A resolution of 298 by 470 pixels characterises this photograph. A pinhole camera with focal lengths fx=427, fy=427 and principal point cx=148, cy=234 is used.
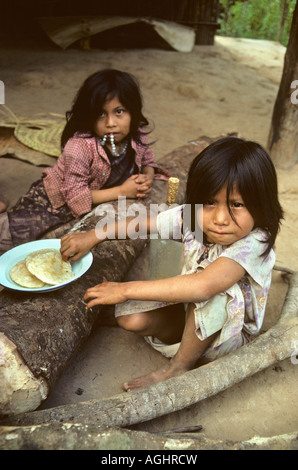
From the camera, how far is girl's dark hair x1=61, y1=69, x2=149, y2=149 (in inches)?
90.3

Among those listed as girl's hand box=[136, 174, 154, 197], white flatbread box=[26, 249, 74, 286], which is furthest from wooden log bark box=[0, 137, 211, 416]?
girl's hand box=[136, 174, 154, 197]

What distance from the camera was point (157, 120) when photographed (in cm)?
492

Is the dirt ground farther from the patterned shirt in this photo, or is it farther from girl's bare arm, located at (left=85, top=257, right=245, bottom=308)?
girl's bare arm, located at (left=85, top=257, right=245, bottom=308)

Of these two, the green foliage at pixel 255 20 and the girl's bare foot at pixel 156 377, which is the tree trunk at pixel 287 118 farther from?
the green foliage at pixel 255 20

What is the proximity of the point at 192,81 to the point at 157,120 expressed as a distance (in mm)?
1470

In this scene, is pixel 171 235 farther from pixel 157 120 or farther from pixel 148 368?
pixel 157 120

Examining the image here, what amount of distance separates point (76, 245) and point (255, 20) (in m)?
10.5

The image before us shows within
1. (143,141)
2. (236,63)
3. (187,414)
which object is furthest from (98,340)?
(236,63)

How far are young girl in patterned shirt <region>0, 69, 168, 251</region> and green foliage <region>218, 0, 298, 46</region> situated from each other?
29.4 feet

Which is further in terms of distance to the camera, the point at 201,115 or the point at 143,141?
the point at 201,115

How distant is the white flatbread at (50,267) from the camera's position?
1692 mm

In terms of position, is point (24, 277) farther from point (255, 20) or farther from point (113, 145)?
point (255, 20)
